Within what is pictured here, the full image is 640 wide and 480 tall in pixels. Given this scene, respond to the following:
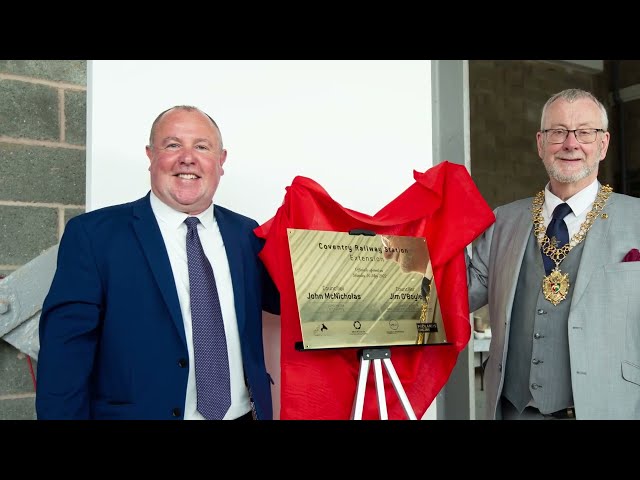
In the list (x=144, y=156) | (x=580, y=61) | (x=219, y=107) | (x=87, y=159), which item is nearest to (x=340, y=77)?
(x=219, y=107)

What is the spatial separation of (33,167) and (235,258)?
0.77 meters

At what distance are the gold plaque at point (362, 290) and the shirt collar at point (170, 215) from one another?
0.91 ft

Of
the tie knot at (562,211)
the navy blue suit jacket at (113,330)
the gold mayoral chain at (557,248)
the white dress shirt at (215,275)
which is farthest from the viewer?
the tie knot at (562,211)

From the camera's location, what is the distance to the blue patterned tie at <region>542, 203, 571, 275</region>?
182cm

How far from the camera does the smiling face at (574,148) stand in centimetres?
184

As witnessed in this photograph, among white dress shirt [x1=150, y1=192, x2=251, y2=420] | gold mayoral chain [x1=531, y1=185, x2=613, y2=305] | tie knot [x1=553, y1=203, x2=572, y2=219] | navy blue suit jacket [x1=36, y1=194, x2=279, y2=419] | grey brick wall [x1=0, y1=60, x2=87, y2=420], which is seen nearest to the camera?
navy blue suit jacket [x1=36, y1=194, x2=279, y2=419]

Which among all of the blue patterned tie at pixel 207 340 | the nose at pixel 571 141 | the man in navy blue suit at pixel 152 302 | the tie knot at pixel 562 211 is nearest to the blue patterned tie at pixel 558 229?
the tie knot at pixel 562 211

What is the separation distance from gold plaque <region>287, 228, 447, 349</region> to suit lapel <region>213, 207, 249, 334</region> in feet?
0.63

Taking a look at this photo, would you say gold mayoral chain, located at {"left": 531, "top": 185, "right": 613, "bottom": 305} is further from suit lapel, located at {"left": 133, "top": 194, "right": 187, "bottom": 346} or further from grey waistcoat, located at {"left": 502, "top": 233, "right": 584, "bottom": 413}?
suit lapel, located at {"left": 133, "top": 194, "right": 187, "bottom": 346}

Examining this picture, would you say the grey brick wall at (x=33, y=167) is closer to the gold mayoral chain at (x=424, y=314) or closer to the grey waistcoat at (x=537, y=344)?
the gold mayoral chain at (x=424, y=314)

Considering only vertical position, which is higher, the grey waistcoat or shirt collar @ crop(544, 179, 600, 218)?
shirt collar @ crop(544, 179, 600, 218)

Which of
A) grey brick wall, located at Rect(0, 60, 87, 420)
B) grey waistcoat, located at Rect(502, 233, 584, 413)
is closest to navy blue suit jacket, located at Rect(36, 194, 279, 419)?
grey brick wall, located at Rect(0, 60, 87, 420)

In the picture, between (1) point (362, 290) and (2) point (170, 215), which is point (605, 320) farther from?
(2) point (170, 215)

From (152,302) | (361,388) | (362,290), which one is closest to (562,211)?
(362,290)
